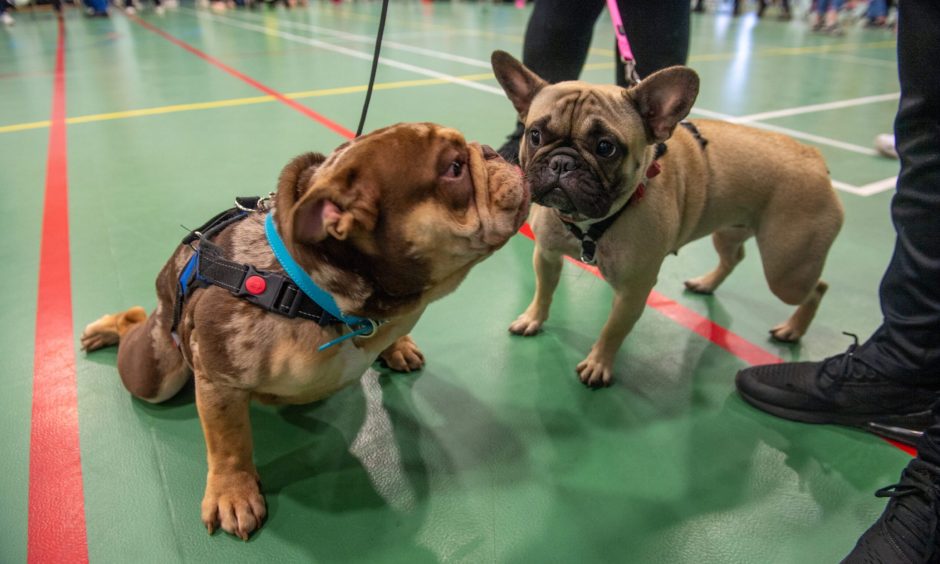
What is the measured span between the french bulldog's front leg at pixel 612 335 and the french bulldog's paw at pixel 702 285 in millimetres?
831

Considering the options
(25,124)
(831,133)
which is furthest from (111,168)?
(831,133)

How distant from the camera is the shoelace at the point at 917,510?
1.64 metres

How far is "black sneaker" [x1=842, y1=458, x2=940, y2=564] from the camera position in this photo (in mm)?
1638

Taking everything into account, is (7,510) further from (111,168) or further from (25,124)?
(25,124)

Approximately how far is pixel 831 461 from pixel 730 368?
554mm

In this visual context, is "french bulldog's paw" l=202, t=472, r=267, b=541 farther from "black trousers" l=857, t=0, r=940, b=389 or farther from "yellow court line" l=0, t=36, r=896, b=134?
"yellow court line" l=0, t=36, r=896, b=134

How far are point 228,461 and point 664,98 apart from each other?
1.92 meters

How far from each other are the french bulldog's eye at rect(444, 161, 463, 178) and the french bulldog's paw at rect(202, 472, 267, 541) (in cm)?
116

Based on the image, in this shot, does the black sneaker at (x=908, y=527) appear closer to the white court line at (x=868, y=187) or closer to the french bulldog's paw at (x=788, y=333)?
the french bulldog's paw at (x=788, y=333)

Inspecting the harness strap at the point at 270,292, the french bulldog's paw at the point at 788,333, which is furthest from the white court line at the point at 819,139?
the harness strap at the point at 270,292

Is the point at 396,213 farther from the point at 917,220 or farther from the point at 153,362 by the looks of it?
the point at 917,220

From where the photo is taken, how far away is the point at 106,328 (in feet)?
7.95

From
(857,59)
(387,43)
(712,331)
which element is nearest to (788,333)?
(712,331)

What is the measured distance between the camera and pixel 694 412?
2.26m
